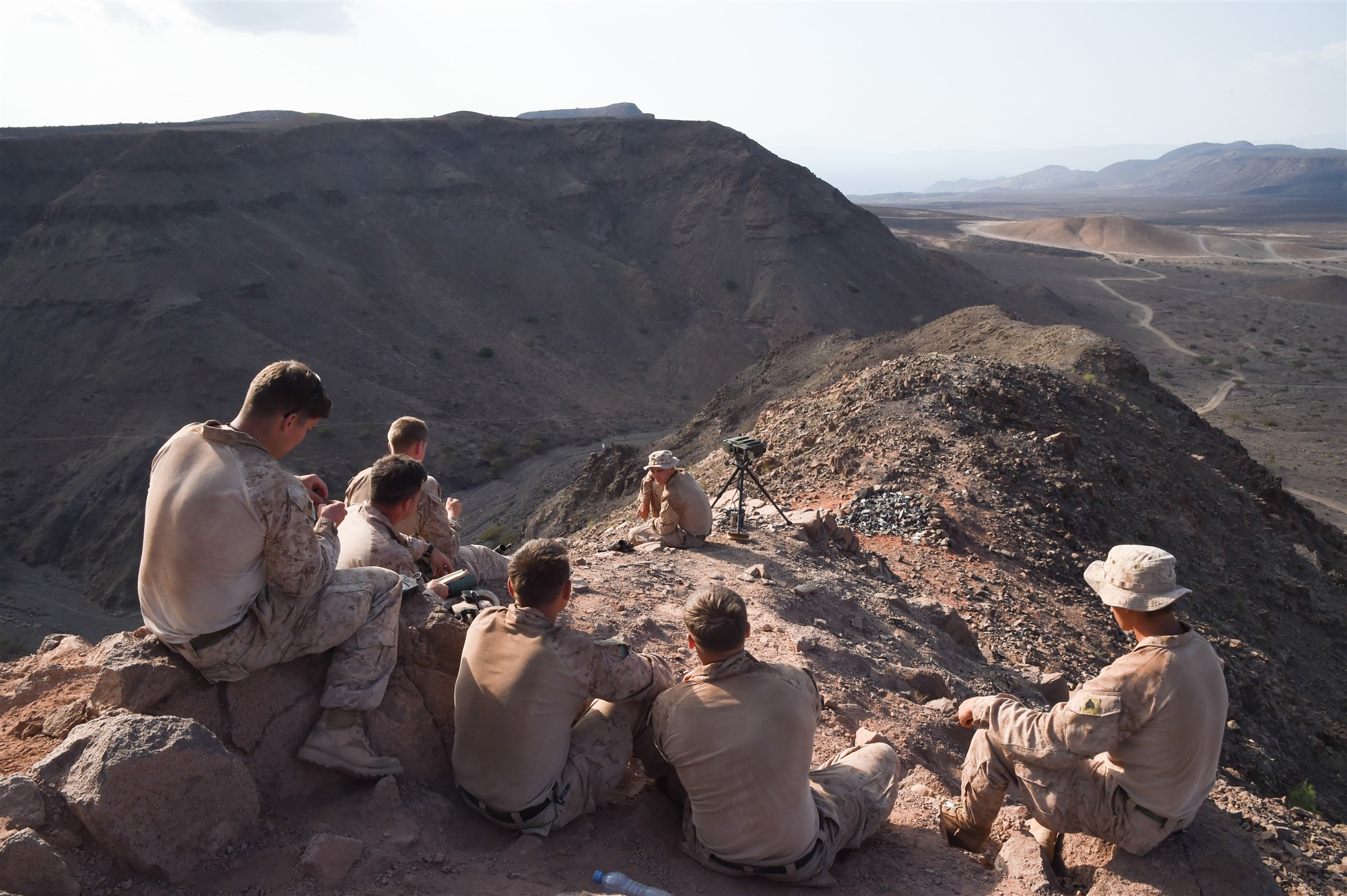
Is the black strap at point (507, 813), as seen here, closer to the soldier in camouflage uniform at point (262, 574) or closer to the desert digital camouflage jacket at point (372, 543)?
the soldier in camouflage uniform at point (262, 574)

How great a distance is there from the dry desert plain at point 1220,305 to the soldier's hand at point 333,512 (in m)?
22.7

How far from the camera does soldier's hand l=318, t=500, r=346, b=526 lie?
4535 mm

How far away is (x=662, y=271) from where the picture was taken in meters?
45.2

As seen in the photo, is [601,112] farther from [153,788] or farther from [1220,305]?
[153,788]

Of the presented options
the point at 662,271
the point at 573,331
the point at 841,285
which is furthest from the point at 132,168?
the point at 841,285

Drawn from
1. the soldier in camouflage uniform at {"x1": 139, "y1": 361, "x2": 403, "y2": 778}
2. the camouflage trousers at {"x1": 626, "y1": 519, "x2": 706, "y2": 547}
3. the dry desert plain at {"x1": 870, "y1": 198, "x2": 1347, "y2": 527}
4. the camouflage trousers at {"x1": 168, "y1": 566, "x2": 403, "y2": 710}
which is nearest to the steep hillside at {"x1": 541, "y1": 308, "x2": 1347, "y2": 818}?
the camouflage trousers at {"x1": 626, "y1": 519, "x2": 706, "y2": 547}

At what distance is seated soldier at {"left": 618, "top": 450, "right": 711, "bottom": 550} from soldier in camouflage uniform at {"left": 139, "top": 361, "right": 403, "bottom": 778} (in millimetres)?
4383

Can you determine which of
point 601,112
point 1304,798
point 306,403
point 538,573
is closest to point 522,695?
point 538,573

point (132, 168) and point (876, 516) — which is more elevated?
point (132, 168)

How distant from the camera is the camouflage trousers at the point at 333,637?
11.9 ft

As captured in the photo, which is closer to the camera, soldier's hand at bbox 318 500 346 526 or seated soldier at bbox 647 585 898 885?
seated soldier at bbox 647 585 898 885

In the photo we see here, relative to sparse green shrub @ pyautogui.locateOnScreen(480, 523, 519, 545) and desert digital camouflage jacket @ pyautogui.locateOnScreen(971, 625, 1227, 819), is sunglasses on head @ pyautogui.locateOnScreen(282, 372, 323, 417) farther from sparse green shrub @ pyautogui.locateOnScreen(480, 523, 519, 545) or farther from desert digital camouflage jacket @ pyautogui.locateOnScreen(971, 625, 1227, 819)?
sparse green shrub @ pyautogui.locateOnScreen(480, 523, 519, 545)

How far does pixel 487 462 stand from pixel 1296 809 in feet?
79.3

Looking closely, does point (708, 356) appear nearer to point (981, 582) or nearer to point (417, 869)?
point (981, 582)
